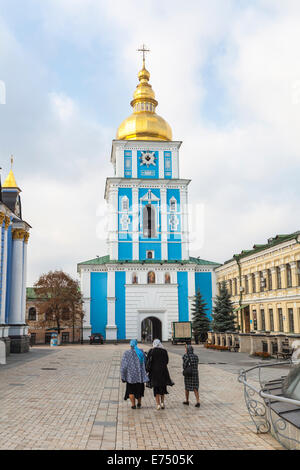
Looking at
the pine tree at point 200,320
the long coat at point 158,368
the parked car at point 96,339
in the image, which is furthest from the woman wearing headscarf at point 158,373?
the pine tree at point 200,320

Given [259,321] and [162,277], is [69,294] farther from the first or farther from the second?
[259,321]

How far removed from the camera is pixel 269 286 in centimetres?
3481

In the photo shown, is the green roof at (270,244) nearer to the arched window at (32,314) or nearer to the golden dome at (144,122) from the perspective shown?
the golden dome at (144,122)

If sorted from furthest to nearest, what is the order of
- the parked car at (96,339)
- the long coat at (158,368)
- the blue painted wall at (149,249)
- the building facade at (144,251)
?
1. the blue painted wall at (149,249)
2. the building facade at (144,251)
3. the parked car at (96,339)
4. the long coat at (158,368)

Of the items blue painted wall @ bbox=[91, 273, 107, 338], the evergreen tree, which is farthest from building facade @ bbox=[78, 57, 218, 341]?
the evergreen tree

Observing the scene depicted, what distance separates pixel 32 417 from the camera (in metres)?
9.59

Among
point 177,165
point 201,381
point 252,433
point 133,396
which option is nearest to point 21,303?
point 201,381

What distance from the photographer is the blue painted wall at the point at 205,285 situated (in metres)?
49.4

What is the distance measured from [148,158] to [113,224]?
28.7 ft

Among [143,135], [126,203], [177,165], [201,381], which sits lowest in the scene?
[201,381]

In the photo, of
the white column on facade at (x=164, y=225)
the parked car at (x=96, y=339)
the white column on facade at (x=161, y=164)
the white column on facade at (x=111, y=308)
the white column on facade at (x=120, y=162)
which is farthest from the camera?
the white column on facade at (x=161, y=164)

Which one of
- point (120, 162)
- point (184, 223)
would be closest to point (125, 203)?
point (120, 162)

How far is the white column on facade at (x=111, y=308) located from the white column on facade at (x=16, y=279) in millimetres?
17596
